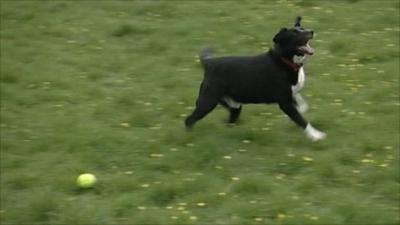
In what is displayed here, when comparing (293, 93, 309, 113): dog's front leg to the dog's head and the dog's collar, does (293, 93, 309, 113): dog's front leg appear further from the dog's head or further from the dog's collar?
the dog's head

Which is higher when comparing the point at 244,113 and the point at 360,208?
the point at 244,113

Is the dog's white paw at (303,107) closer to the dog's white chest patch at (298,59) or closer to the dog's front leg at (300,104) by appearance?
the dog's front leg at (300,104)

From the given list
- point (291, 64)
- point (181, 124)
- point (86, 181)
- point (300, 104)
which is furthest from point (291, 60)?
point (86, 181)

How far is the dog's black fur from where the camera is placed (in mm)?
7145

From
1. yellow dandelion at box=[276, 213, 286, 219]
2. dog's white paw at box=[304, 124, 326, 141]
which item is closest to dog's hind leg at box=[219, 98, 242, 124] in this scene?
dog's white paw at box=[304, 124, 326, 141]

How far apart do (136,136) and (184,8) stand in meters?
4.98

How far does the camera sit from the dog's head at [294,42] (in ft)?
22.7

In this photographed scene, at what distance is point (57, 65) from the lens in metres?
10.0

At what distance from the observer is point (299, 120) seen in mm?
7227

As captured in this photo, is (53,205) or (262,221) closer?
(262,221)

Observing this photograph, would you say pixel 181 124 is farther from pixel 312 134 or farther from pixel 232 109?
pixel 312 134

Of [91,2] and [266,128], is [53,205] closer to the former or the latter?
[266,128]

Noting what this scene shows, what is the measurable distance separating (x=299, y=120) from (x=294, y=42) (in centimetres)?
82

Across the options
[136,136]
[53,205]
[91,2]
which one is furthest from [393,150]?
[91,2]
